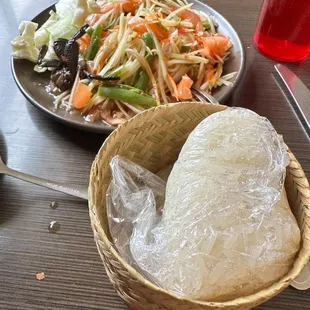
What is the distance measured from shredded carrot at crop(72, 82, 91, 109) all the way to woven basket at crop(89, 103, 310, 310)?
12.2 inches

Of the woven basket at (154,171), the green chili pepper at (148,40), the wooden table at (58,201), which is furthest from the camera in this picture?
the green chili pepper at (148,40)

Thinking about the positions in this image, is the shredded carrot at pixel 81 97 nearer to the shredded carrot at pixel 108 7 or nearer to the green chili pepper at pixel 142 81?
the green chili pepper at pixel 142 81

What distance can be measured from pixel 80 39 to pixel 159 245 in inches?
30.5

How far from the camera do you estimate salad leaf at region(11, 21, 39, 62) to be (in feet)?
3.61

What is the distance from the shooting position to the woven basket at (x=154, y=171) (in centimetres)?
52

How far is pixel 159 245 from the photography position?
0.57 metres

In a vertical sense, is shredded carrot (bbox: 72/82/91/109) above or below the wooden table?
above

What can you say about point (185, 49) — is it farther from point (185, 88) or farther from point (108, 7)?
point (108, 7)

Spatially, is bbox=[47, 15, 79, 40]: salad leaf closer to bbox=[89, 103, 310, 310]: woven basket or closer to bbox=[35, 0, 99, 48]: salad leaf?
Answer: bbox=[35, 0, 99, 48]: salad leaf

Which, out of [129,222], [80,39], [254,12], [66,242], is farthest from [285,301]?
[254,12]

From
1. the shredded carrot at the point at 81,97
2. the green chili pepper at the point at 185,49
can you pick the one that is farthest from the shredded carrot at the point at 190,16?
the shredded carrot at the point at 81,97

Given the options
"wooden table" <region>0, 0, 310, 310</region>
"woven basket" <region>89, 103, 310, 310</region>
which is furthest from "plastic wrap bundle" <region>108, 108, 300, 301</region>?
"wooden table" <region>0, 0, 310, 310</region>

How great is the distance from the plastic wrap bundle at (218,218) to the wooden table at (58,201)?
0.56 feet

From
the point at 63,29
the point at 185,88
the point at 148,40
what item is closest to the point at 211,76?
the point at 185,88
